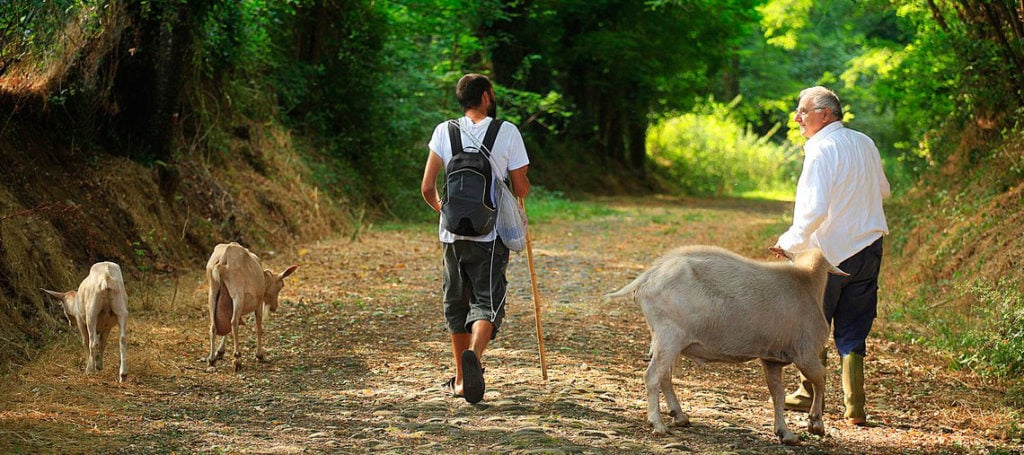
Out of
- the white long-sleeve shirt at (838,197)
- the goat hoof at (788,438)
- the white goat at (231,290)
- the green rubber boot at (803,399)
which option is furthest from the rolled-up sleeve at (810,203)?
the white goat at (231,290)

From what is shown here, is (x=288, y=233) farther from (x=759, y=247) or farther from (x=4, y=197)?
(x=759, y=247)

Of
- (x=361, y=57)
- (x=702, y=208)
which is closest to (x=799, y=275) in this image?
(x=361, y=57)

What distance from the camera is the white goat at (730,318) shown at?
590cm

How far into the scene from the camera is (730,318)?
5.91 meters

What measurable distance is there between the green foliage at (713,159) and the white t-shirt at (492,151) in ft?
102

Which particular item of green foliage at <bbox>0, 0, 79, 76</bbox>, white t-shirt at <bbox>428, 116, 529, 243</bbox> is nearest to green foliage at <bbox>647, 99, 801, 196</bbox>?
green foliage at <bbox>0, 0, 79, 76</bbox>

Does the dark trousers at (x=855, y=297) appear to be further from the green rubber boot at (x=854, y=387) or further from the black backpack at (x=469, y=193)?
the black backpack at (x=469, y=193)

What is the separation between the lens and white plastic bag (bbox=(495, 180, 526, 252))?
6.77 meters

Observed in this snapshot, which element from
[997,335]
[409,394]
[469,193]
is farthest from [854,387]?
[409,394]

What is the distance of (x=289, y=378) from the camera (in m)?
7.96

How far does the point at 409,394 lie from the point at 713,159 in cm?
3231

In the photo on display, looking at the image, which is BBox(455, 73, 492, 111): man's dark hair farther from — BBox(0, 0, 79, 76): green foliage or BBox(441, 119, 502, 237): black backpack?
BBox(0, 0, 79, 76): green foliage

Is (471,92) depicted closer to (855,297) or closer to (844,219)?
(844,219)

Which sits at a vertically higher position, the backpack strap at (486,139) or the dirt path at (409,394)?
the backpack strap at (486,139)
